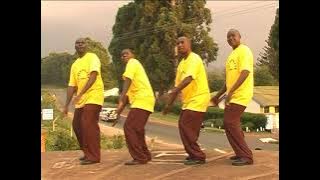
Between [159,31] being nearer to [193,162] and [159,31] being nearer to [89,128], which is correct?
[89,128]

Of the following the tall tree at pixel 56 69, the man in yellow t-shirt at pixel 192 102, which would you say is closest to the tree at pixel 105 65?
the tall tree at pixel 56 69

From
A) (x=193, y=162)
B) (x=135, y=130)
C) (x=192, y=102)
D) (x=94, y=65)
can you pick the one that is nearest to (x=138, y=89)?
(x=135, y=130)

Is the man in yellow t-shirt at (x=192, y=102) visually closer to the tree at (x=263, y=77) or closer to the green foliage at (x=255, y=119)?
the green foliage at (x=255, y=119)

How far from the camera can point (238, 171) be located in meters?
5.43

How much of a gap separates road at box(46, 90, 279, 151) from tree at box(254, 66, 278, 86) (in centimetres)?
164

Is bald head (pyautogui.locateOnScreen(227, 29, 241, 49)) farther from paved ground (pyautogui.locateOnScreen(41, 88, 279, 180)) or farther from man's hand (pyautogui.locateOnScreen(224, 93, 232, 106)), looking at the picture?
paved ground (pyautogui.locateOnScreen(41, 88, 279, 180))

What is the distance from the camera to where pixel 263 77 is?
36.3 feet

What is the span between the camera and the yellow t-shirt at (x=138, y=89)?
6188 millimetres

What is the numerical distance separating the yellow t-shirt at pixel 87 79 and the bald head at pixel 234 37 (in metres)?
1.75

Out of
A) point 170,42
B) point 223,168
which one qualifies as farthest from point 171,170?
point 170,42
